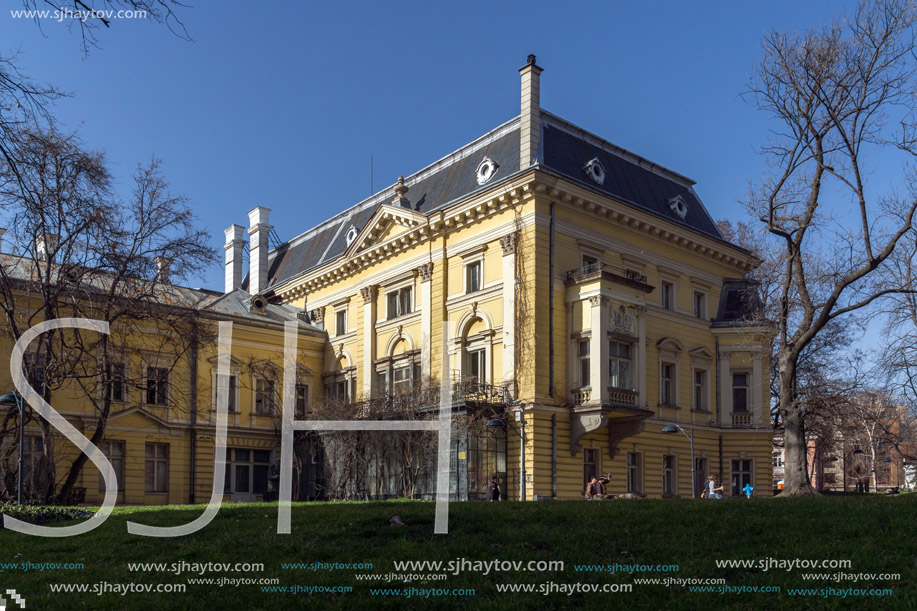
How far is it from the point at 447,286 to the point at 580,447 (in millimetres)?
9167

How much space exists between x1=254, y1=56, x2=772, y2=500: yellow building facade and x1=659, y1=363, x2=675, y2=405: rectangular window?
0.28 feet

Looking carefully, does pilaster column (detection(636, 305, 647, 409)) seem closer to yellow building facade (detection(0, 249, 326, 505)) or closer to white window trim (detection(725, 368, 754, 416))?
white window trim (detection(725, 368, 754, 416))

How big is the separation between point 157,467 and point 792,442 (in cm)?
2809

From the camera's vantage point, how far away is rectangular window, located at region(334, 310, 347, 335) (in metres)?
45.7

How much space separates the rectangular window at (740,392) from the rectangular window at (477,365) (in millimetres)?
12807

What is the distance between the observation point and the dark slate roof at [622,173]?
3725 cm

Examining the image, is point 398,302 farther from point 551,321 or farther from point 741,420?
point 741,420

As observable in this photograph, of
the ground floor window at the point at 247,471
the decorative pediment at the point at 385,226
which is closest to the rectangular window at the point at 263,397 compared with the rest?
the ground floor window at the point at 247,471

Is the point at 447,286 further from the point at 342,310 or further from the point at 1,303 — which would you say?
the point at 1,303

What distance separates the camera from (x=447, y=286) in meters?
38.4

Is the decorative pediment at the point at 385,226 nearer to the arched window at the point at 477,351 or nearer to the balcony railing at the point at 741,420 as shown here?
the arched window at the point at 477,351

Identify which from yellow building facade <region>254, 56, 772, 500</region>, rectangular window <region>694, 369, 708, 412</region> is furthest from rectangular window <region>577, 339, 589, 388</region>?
rectangular window <region>694, 369, 708, 412</region>

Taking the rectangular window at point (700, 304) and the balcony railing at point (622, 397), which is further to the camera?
the rectangular window at point (700, 304)

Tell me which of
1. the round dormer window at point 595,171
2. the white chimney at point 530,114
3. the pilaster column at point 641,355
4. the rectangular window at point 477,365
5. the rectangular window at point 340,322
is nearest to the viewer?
the pilaster column at point 641,355
